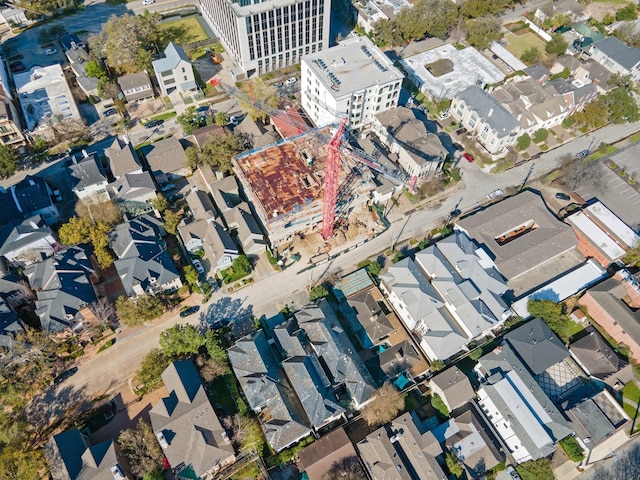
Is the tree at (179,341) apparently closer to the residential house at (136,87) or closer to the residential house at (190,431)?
the residential house at (190,431)

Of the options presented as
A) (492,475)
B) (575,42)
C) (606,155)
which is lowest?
(492,475)

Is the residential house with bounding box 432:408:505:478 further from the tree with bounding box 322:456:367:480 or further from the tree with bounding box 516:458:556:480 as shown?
the tree with bounding box 322:456:367:480

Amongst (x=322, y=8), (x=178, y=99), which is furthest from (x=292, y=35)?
(x=178, y=99)

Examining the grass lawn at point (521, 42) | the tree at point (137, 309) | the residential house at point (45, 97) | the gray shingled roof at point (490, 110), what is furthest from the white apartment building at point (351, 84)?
the residential house at point (45, 97)

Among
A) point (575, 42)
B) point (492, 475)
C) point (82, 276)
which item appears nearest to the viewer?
point (492, 475)

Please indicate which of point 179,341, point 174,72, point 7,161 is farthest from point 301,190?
point 7,161

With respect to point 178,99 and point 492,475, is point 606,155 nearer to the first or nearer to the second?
point 492,475

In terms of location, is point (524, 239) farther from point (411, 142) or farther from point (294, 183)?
point (294, 183)
